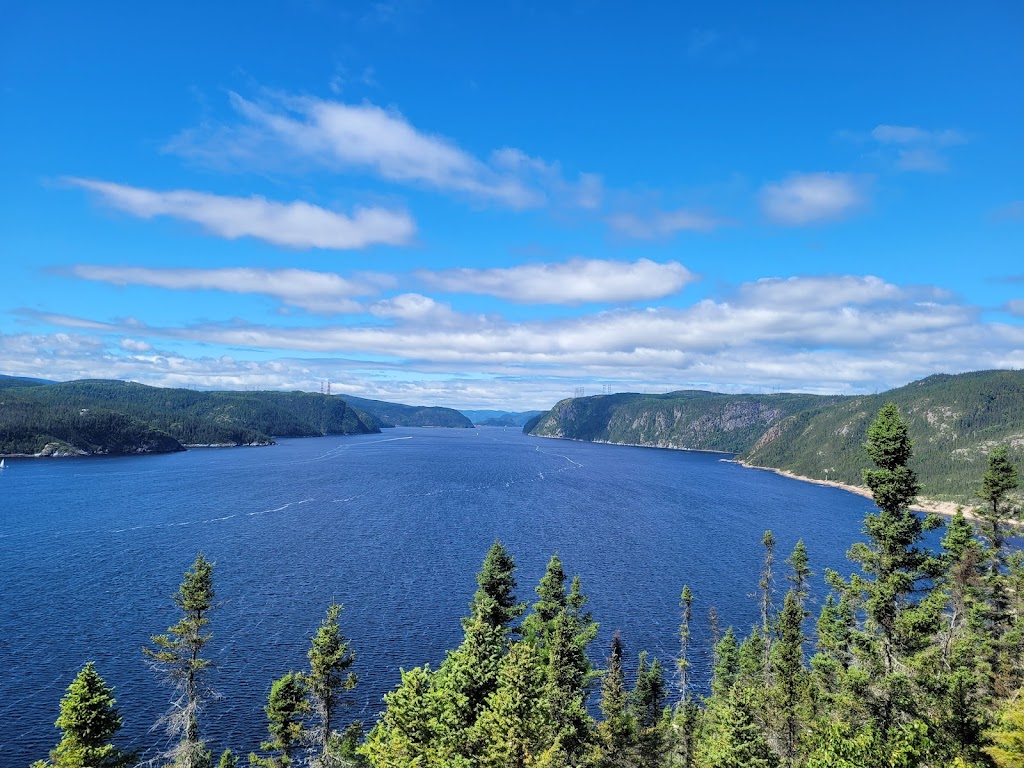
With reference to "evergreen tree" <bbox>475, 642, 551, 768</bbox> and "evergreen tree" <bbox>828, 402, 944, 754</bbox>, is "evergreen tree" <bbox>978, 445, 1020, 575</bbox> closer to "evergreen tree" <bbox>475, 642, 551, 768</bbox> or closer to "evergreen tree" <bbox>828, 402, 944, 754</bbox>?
"evergreen tree" <bbox>828, 402, 944, 754</bbox>

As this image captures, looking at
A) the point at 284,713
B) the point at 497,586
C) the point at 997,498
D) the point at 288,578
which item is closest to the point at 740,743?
the point at 497,586

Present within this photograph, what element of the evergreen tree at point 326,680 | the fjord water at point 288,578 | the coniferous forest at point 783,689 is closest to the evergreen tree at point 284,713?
the coniferous forest at point 783,689

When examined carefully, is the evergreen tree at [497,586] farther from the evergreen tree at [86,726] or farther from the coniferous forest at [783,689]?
the evergreen tree at [86,726]

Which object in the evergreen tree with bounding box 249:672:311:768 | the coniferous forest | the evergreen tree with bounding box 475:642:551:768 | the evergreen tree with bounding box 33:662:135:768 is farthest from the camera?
the evergreen tree with bounding box 249:672:311:768

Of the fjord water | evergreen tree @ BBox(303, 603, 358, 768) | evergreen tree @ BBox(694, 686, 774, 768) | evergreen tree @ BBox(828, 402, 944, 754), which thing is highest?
evergreen tree @ BBox(828, 402, 944, 754)

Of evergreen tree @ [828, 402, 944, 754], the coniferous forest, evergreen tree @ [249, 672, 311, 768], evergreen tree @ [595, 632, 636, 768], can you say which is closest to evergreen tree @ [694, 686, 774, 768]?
the coniferous forest

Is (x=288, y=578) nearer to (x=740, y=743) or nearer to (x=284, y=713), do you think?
(x=284, y=713)
